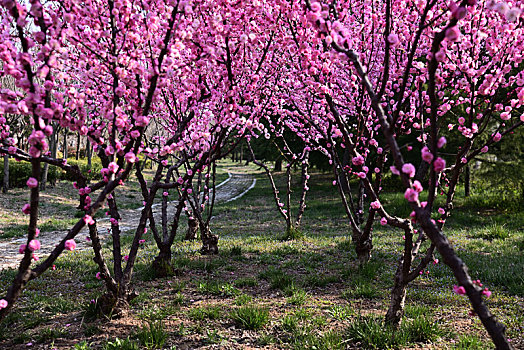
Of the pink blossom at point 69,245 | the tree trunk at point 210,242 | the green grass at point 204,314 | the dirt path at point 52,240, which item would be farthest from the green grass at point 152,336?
the dirt path at point 52,240

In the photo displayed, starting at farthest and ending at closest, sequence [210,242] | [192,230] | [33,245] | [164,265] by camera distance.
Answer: [192,230], [210,242], [164,265], [33,245]

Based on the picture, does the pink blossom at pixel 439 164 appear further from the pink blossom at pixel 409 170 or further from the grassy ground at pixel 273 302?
the grassy ground at pixel 273 302

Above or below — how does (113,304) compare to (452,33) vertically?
below

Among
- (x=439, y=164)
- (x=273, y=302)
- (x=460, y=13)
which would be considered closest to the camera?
(x=460, y=13)

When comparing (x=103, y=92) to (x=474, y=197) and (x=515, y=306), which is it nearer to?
(x=515, y=306)

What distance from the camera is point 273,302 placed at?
4348 millimetres

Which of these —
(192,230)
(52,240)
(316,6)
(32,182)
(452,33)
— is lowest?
(52,240)

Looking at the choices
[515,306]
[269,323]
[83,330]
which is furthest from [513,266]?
[83,330]

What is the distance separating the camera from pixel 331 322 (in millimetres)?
3775

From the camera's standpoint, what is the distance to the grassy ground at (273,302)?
3352mm

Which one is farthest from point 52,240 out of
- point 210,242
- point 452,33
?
point 452,33

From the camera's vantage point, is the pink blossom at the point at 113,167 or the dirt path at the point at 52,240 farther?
the dirt path at the point at 52,240

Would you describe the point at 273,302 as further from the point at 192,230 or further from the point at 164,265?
→ the point at 192,230

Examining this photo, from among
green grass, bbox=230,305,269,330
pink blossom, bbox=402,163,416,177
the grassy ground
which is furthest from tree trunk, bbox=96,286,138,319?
pink blossom, bbox=402,163,416,177
